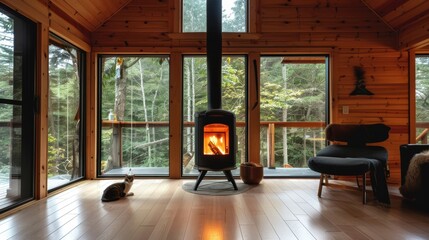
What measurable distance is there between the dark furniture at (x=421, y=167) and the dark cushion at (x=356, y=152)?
0.19 m

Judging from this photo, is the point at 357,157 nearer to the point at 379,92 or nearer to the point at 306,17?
the point at 379,92

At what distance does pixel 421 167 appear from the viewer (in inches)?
102

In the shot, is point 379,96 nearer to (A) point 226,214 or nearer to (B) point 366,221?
(B) point 366,221

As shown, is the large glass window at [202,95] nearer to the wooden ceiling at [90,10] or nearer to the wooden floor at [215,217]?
the wooden floor at [215,217]

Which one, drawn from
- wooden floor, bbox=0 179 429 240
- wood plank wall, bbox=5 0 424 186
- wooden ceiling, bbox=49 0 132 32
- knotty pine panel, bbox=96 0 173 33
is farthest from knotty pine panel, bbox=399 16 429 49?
wooden ceiling, bbox=49 0 132 32

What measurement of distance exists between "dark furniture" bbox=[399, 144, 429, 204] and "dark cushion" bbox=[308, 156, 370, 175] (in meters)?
0.48

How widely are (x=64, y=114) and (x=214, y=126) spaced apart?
1953mm

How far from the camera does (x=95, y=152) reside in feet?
13.2

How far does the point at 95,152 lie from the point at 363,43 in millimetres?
4295

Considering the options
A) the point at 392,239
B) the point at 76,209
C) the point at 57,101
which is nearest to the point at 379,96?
the point at 392,239

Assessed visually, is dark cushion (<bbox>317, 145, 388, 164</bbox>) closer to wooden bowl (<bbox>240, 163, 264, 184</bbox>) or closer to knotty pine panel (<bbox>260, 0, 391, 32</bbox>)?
wooden bowl (<bbox>240, 163, 264, 184</bbox>)

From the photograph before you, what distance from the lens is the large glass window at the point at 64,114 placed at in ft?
10.6

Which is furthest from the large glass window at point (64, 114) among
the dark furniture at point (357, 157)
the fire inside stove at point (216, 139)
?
the dark furniture at point (357, 157)

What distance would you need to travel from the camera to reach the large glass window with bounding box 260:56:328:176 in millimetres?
4227
